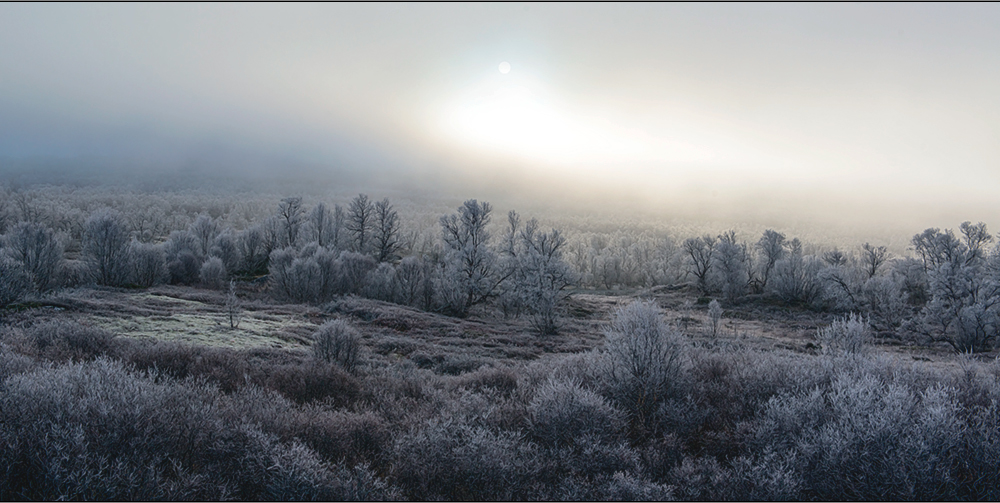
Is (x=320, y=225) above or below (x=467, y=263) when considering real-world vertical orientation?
above

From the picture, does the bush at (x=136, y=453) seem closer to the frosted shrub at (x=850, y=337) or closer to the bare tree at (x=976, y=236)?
the frosted shrub at (x=850, y=337)

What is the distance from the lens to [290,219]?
65.8 metres

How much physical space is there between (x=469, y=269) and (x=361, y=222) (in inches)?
1005

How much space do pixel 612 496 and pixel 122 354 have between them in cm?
1013

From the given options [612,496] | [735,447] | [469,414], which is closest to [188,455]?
[469,414]

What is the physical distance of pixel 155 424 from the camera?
483 centimetres

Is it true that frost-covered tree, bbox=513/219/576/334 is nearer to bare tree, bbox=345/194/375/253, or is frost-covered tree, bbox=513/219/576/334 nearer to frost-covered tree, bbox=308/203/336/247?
bare tree, bbox=345/194/375/253

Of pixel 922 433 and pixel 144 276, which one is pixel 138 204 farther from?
pixel 922 433

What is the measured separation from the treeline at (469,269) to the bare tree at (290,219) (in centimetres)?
21

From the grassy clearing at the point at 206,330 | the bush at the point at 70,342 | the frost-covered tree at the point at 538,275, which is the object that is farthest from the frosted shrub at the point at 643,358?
the frost-covered tree at the point at 538,275

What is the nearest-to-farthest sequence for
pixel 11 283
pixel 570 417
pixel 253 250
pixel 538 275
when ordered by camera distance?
pixel 570 417
pixel 11 283
pixel 538 275
pixel 253 250

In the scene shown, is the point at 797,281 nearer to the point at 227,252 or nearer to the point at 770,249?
the point at 770,249

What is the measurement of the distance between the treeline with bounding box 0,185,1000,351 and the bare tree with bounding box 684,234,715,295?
0.25 metres

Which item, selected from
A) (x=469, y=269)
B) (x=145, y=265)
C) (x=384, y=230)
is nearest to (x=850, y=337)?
(x=469, y=269)
